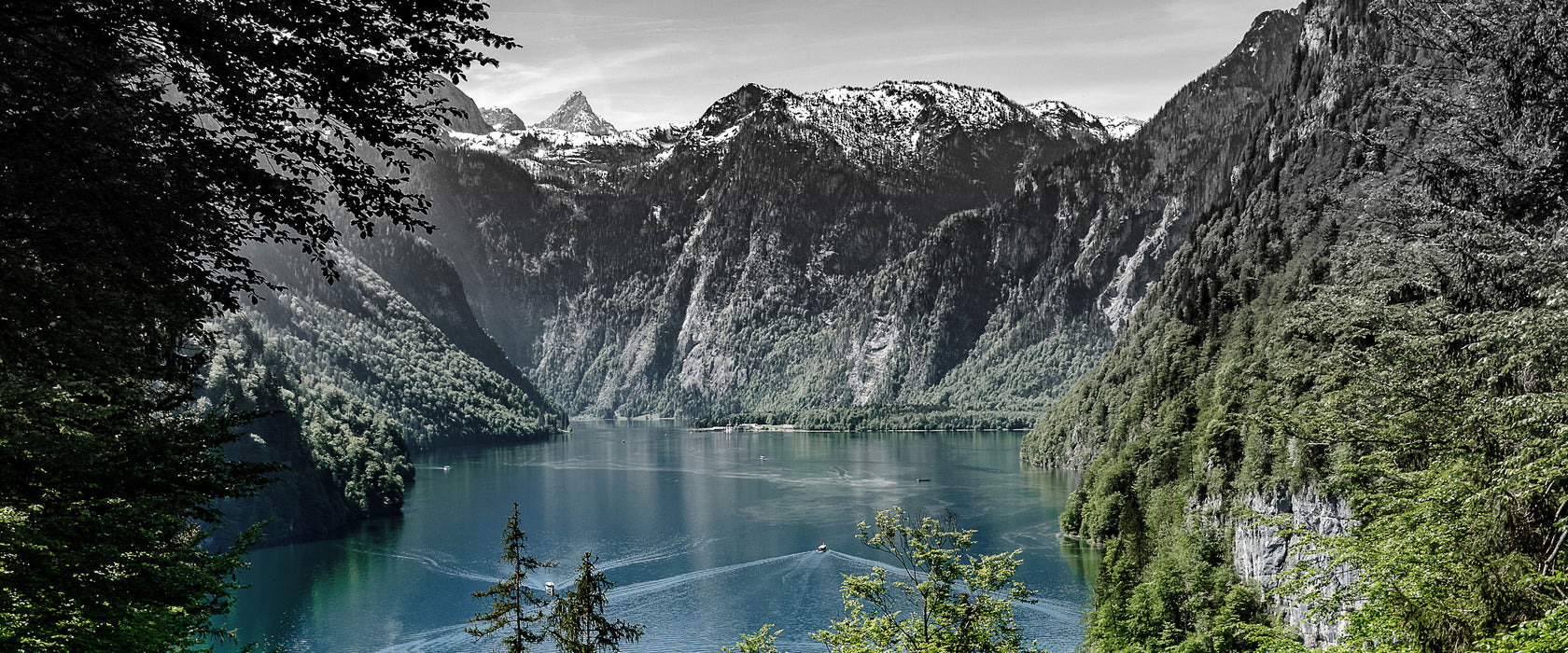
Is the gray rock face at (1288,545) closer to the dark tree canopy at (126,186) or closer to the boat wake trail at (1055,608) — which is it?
the boat wake trail at (1055,608)

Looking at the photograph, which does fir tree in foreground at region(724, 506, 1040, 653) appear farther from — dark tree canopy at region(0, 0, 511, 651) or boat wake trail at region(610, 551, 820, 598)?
boat wake trail at region(610, 551, 820, 598)

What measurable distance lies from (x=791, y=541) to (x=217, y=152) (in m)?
85.3

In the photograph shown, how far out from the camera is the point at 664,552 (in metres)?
91.6

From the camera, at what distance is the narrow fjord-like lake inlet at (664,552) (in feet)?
219

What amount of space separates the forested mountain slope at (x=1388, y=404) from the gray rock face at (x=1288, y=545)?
174mm

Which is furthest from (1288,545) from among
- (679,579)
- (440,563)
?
(440,563)

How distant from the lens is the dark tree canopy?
11344mm

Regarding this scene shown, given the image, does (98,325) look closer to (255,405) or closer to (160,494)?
(160,494)

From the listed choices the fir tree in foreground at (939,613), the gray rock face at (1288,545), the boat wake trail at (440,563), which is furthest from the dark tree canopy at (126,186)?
the boat wake trail at (440,563)

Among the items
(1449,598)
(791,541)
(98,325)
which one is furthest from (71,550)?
(791,541)

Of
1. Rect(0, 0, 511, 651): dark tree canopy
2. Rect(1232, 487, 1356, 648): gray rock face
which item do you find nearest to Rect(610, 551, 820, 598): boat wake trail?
Rect(1232, 487, 1356, 648): gray rock face

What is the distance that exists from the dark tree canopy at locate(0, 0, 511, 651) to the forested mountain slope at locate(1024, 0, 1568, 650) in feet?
48.2

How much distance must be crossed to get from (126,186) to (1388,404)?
93.4 ft

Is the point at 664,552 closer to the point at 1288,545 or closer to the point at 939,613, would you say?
the point at 1288,545
